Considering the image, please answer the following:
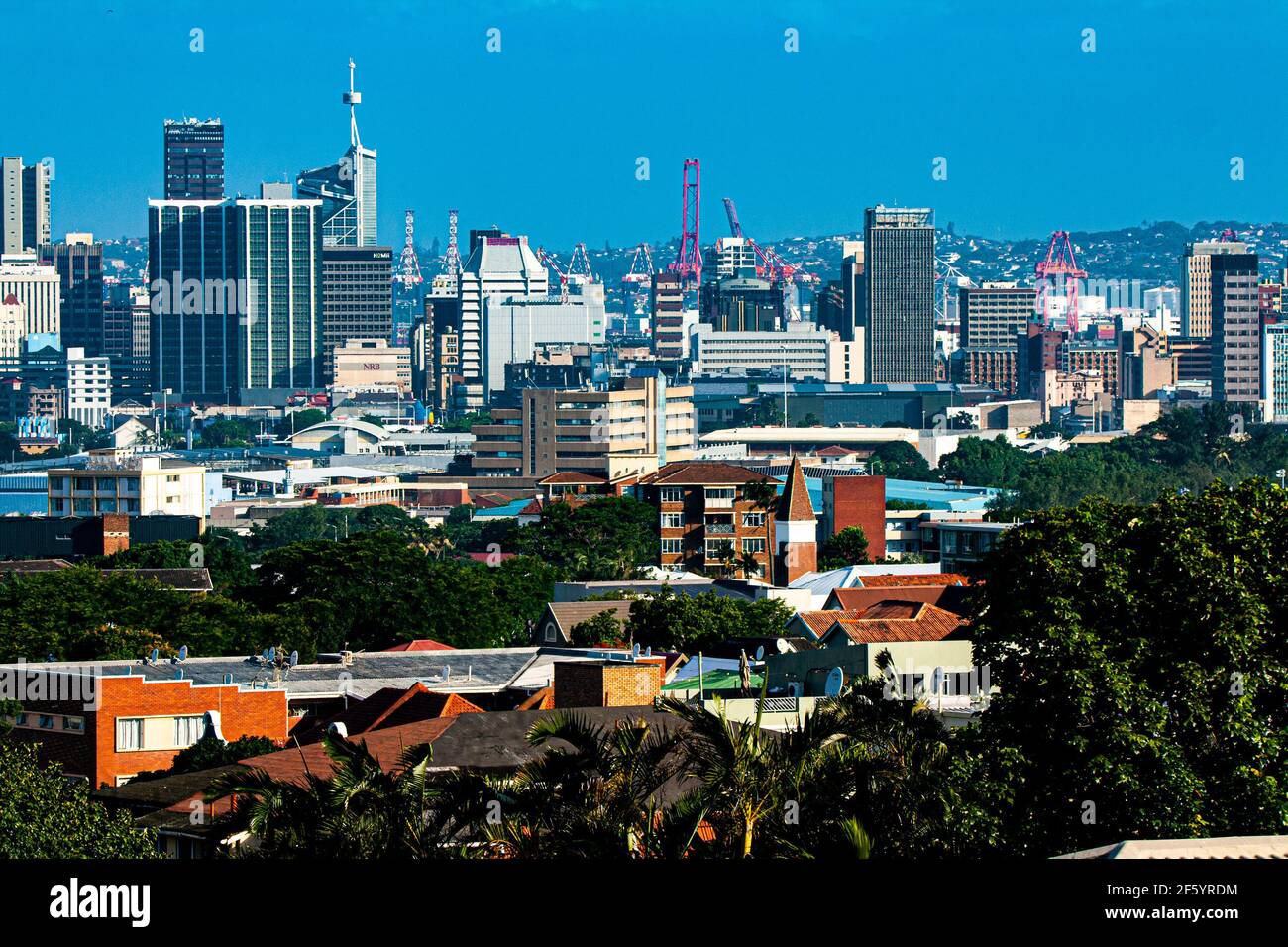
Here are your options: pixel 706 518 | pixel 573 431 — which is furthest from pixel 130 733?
pixel 573 431

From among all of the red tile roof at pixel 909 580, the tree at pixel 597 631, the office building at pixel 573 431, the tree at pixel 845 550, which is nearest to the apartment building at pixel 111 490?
the office building at pixel 573 431

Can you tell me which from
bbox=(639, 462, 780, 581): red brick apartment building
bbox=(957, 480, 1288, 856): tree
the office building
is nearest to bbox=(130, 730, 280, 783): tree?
bbox=(957, 480, 1288, 856): tree

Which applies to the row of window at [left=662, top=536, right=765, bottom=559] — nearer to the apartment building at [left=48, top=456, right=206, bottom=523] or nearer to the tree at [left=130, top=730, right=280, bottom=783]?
the apartment building at [left=48, top=456, right=206, bottom=523]

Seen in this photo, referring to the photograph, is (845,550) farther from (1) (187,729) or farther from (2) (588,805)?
(2) (588,805)

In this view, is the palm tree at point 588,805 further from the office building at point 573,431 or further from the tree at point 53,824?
the office building at point 573,431

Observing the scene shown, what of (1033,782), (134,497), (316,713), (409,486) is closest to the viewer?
(1033,782)
